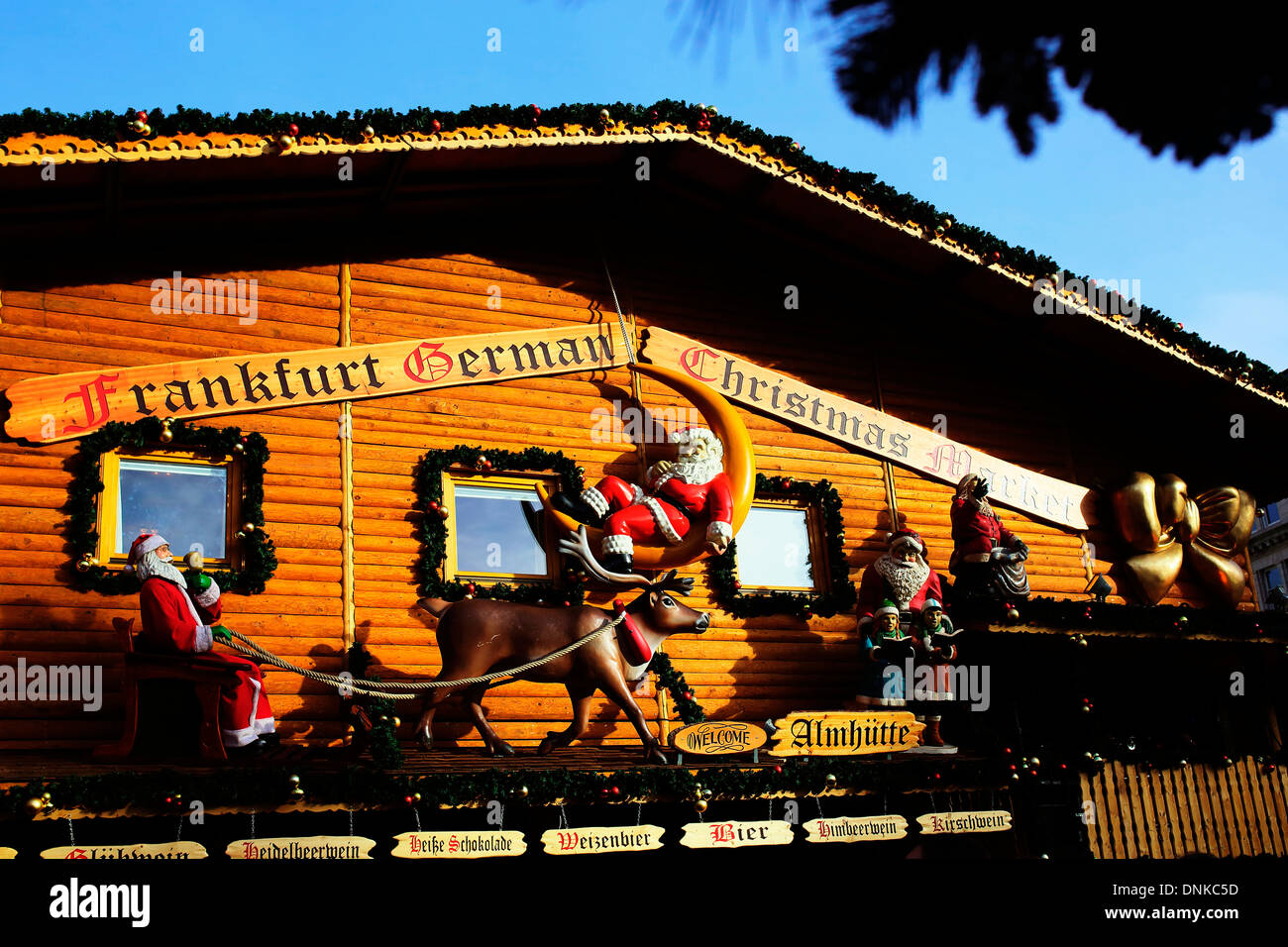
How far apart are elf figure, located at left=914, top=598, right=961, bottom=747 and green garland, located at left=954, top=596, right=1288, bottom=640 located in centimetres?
29

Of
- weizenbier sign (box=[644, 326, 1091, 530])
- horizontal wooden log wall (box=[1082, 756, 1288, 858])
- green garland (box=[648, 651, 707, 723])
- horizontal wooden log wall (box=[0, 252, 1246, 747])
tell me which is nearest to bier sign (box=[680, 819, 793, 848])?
green garland (box=[648, 651, 707, 723])

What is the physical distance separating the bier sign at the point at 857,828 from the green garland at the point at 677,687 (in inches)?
54.7

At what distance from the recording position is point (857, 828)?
35.2ft

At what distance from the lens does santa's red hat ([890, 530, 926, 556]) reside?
12.1 meters

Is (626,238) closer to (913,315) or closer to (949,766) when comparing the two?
(913,315)

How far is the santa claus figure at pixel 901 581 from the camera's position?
1202 centimetres

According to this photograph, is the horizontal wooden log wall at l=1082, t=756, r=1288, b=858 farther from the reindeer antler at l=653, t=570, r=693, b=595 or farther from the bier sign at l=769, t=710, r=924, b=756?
the reindeer antler at l=653, t=570, r=693, b=595

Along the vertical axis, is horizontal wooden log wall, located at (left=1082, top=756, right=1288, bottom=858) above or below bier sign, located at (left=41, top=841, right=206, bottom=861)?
below

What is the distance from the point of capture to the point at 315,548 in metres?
10.8

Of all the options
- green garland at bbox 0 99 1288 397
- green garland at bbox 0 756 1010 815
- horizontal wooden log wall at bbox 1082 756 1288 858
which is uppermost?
green garland at bbox 0 99 1288 397

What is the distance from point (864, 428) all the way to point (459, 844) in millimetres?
6566

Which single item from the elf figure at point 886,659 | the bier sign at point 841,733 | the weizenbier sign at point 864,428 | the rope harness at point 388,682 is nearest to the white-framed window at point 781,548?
the weizenbier sign at point 864,428

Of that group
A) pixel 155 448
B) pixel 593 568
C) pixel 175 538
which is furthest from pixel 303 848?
pixel 155 448
